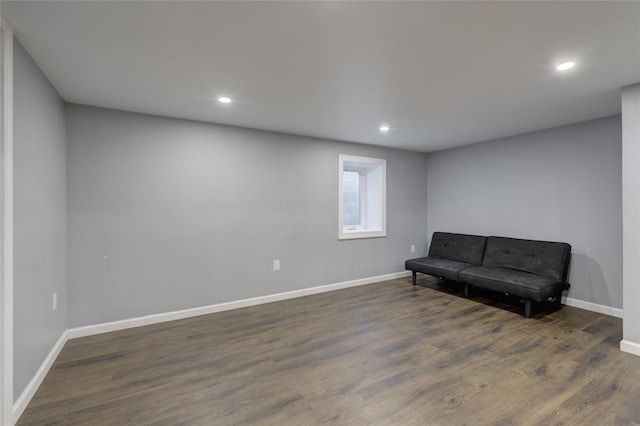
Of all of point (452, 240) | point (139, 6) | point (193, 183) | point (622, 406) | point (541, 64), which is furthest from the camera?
point (452, 240)

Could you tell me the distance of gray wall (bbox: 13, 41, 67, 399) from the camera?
5.75 feet

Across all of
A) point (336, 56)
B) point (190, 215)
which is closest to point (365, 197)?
point (190, 215)

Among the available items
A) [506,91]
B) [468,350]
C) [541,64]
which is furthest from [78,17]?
[468,350]

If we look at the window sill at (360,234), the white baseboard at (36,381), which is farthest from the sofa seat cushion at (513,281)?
the white baseboard at (36,381)

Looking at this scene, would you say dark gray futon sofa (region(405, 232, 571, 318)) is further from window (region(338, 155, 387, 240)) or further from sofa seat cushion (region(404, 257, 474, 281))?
window (region(338, 155, 387, 240))

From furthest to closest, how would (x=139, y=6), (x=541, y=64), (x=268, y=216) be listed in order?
(x=268, y=216)
(x=541, y=64)
(x=139, y=6)

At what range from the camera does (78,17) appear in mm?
1546

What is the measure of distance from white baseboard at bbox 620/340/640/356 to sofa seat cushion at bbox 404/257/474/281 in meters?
1.61

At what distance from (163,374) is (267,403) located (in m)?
0.90

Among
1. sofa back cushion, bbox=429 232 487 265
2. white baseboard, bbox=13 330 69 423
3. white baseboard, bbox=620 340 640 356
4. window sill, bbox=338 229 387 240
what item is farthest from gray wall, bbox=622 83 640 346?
white baseboard, bbox=13 330 69 423

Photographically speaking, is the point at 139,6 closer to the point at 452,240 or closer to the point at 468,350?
the point at 468,350

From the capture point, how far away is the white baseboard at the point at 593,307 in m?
3.20

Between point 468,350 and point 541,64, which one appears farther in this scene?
point 468,350

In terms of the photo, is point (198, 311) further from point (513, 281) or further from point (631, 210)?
point (631, 210)
